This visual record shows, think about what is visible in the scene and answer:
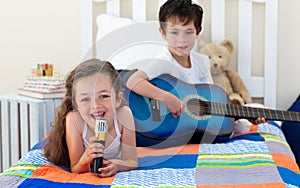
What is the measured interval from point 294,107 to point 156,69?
2.91ft

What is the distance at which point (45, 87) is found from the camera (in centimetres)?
221

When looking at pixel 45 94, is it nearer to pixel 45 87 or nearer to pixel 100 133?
pixel 45 87

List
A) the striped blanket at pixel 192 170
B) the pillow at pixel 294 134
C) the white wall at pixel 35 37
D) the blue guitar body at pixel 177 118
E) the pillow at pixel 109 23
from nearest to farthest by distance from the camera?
the striped blanket at pixel 192 170 → the blue guitar body at pixel 177 118 → the pillow at pixel 294 134 → the pillow at pixel 109 23 → the white wall at pixel 35 37

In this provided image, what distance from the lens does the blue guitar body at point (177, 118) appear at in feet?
5.08

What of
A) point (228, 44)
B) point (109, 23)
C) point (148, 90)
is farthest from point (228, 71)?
point (148, 90)

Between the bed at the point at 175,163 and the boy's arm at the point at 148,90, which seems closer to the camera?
the bed at the point at 175,163

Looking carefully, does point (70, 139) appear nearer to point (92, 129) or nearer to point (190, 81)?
point (92, 129)

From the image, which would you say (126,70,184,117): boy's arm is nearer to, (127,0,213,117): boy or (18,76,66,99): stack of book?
(127,0,213,117): boy

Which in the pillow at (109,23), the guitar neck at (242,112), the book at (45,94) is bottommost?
the guitar neck at (242,112)

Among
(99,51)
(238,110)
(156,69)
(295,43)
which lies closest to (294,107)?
(295,43)

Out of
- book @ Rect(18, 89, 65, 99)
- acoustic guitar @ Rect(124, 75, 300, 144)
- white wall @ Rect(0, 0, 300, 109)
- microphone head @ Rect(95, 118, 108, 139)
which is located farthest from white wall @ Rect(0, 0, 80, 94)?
microphone head @ Rect(95, 118, 108, 139)

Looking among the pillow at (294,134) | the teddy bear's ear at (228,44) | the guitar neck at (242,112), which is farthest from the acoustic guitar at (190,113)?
the teddy bear's ear at (228,44)

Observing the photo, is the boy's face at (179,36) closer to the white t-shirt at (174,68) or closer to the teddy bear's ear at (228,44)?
the white t-shirt at (174,68)

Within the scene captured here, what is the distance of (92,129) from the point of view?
1.39 metres
